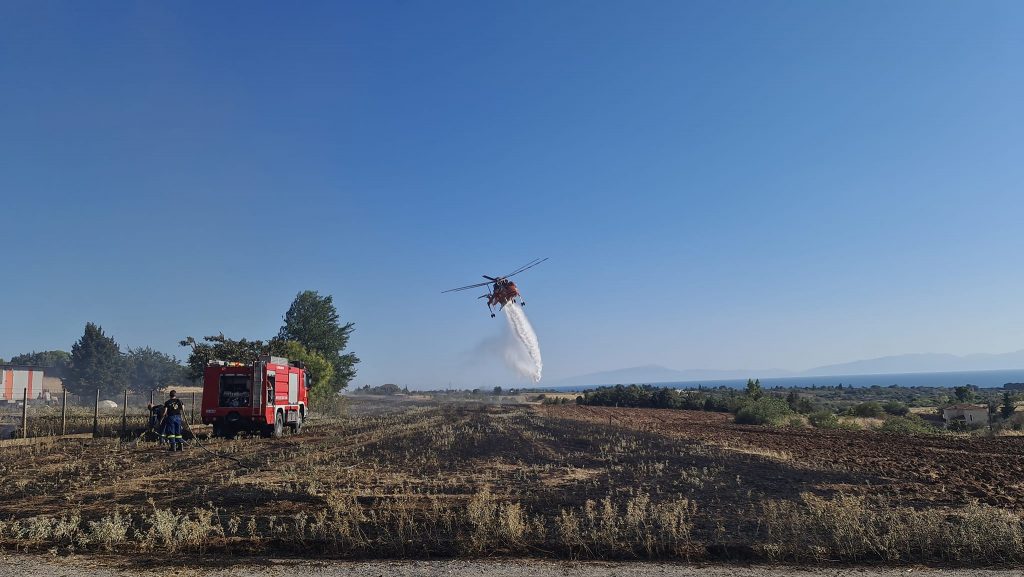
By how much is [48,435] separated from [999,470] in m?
33.2

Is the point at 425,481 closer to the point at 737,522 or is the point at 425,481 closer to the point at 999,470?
the point at 737,522

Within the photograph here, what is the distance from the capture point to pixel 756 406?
4616 centimetres

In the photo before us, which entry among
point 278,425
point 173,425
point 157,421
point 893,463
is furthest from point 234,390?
point 893,463

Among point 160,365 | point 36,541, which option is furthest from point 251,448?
point 160,365

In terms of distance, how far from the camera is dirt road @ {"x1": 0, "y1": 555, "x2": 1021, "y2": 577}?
849 cm

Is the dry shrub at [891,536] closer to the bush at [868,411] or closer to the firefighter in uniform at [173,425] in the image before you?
the firefighter in uniform at [173,425]

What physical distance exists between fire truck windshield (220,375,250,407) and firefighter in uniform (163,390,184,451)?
4.02 meters

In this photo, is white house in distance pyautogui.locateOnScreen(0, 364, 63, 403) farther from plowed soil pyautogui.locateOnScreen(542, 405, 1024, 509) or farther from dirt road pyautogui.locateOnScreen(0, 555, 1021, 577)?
dirt road pyautogui.locateOnScreen(0, 555, 1021, 577)

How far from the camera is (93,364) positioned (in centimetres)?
9506

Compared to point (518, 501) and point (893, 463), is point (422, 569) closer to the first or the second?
point (518, 501)

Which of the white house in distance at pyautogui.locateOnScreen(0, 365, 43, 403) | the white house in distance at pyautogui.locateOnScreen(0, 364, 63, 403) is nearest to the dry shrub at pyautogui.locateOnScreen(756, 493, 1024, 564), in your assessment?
the white house in distance at pyautogui.locateOnScreen(0, 364, 63, 403)

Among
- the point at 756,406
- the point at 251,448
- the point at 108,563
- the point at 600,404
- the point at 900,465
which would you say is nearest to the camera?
the point at 108,563

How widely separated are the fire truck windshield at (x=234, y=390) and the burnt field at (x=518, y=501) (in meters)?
3.06

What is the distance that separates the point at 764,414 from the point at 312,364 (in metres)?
31.9
